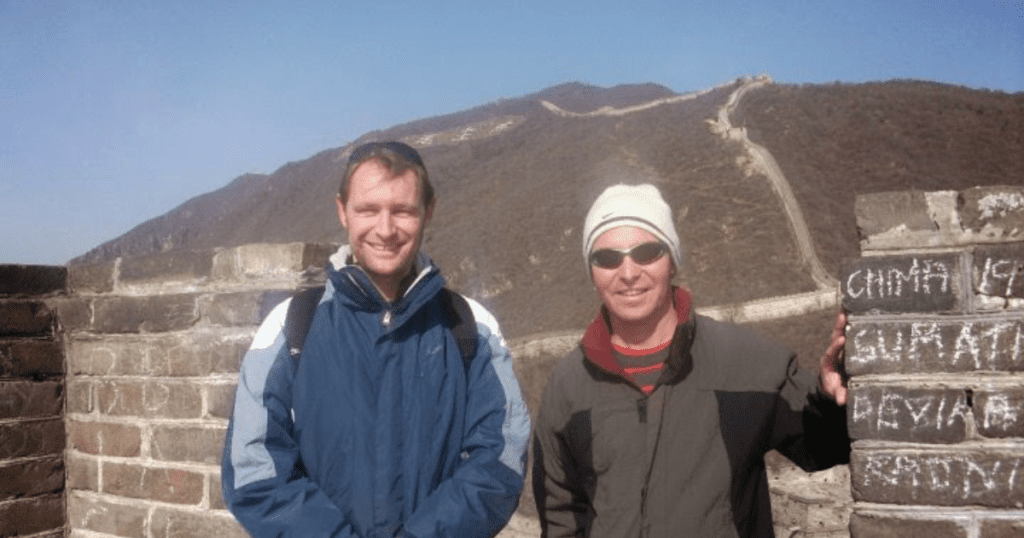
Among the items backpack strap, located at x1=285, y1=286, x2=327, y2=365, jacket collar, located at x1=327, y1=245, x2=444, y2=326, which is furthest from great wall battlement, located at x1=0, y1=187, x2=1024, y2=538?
jacket collar, located at x1=327, y1=245, x2=444, y2=326

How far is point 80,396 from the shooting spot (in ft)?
10.6

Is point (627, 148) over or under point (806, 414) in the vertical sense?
over

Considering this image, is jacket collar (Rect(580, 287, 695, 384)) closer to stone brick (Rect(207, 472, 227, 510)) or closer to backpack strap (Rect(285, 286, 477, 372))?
backpack strap (Rect(285, 286, 477, 372))

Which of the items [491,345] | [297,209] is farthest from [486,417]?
[297,209]

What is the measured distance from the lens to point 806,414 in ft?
7.06

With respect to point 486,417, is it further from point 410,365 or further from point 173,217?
point 173,217

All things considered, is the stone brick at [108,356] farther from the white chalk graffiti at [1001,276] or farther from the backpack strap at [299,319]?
the white chalk graffiti at [1001,276]

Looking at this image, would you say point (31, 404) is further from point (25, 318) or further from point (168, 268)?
point (168, 268)

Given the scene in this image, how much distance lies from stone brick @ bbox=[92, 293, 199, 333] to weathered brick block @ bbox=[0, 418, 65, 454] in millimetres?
444

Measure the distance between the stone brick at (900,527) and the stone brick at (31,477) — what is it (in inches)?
118

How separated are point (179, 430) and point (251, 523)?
3.74 feet

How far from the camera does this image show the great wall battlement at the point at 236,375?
1.73 m

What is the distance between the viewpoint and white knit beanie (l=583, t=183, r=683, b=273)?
2260 millimetres

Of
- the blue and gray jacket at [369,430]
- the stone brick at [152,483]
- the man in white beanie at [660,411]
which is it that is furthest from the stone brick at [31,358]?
the man in white beanie at [660,411]
